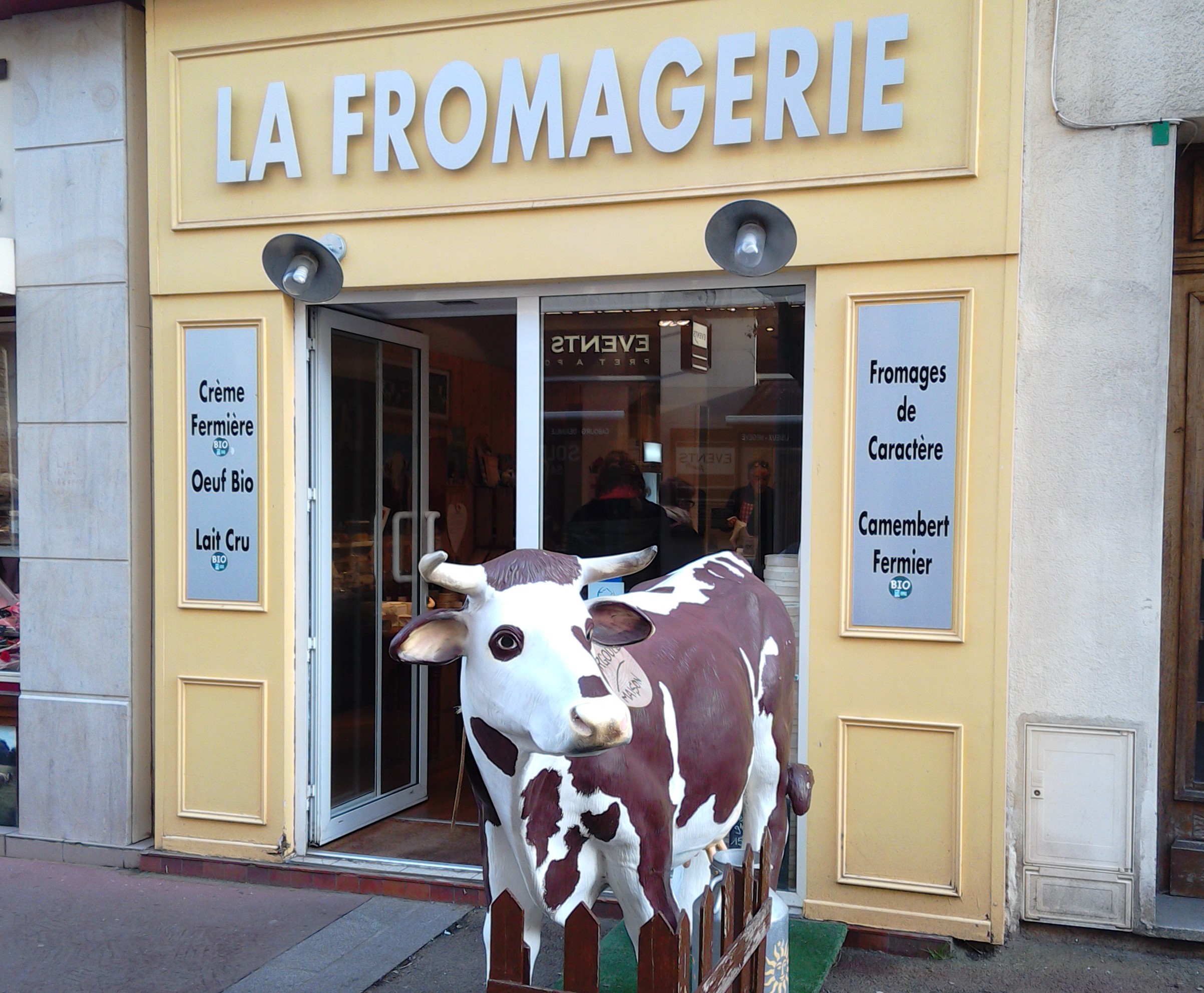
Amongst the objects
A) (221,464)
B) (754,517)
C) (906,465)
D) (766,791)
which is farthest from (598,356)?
(766,791)

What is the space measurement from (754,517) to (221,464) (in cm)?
264

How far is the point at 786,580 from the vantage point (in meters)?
4.95

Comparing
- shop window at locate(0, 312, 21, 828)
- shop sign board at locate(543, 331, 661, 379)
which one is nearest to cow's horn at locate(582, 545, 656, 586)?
shop sign board at locate(543, 331, 661, 379)

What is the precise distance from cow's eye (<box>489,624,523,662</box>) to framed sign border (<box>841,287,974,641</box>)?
237 cm

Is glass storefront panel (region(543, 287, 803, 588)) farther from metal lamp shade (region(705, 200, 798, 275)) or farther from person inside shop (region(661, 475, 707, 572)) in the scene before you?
metal lamp shade (region(705, 200, 798, 275))

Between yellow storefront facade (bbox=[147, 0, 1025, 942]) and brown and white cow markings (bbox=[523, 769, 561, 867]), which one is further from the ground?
yellow storefront facade (bbox=[147, 0, 1025, 942])

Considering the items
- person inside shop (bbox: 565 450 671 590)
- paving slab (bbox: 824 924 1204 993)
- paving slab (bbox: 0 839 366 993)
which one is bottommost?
paving slab (bbox: 0 839 366 993)

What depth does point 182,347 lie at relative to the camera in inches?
215

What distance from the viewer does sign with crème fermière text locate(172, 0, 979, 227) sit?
4.50 meters

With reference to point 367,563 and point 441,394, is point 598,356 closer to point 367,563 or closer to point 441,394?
point 367,563

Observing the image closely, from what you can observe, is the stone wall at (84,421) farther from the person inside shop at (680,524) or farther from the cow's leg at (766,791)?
the cow's leg at (766,791)

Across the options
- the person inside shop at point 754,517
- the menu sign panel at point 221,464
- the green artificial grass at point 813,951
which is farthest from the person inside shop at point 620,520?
the green artificial grass at point 813,951

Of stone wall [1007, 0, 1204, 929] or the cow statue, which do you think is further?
stone wall [1007, 0, 1204, 929]

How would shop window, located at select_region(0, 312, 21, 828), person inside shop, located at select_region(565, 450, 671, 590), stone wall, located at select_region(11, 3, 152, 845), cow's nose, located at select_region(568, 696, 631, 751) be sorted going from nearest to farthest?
cow's nose, located at select_region(568, 696, 631, 751) → person inside shop, located at select_region(565, 450, 671, 590) → stone wall, located at select_region(11, 3, 152, 845) → shop window, located at select_region(0, 312, 21, 828)
